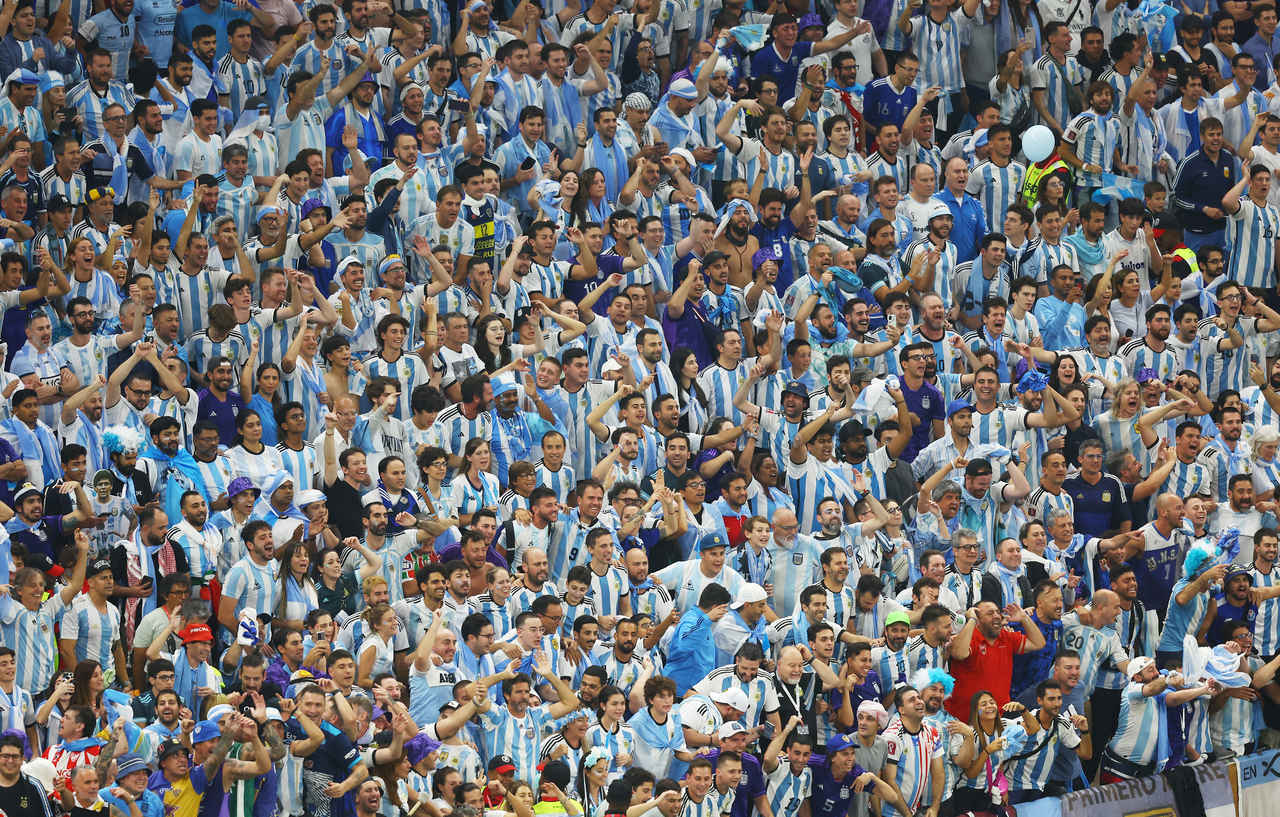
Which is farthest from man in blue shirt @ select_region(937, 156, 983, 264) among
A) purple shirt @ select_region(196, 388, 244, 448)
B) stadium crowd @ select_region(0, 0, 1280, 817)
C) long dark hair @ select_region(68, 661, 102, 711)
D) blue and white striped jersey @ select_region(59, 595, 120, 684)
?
long dark hair @ select_region(68, 661, 102, 711)

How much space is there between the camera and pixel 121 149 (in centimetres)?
1984

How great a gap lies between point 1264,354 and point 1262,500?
2712 mm

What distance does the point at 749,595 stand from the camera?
17.6m

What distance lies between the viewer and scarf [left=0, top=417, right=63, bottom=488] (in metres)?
17.0

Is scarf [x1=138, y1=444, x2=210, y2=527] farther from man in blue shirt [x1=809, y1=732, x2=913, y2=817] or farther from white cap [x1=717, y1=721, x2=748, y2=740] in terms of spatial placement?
man in blue shirt [x1=809, y1=732, x2=913, y2=817]

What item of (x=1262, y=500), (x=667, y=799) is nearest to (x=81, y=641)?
(x=667, y=799)

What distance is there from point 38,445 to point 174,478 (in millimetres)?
975

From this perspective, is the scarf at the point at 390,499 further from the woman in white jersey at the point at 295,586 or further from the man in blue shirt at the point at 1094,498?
the man in blue shirt at the point at 1094,498

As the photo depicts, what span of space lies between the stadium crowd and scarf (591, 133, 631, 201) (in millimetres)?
55

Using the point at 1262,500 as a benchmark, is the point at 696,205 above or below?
above

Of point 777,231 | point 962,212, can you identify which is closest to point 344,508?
point 777,231

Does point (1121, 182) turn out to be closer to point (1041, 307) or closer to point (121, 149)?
point (1041, 307)

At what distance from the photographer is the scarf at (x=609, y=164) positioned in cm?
2181

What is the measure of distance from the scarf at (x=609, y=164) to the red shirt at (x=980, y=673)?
228 inches
